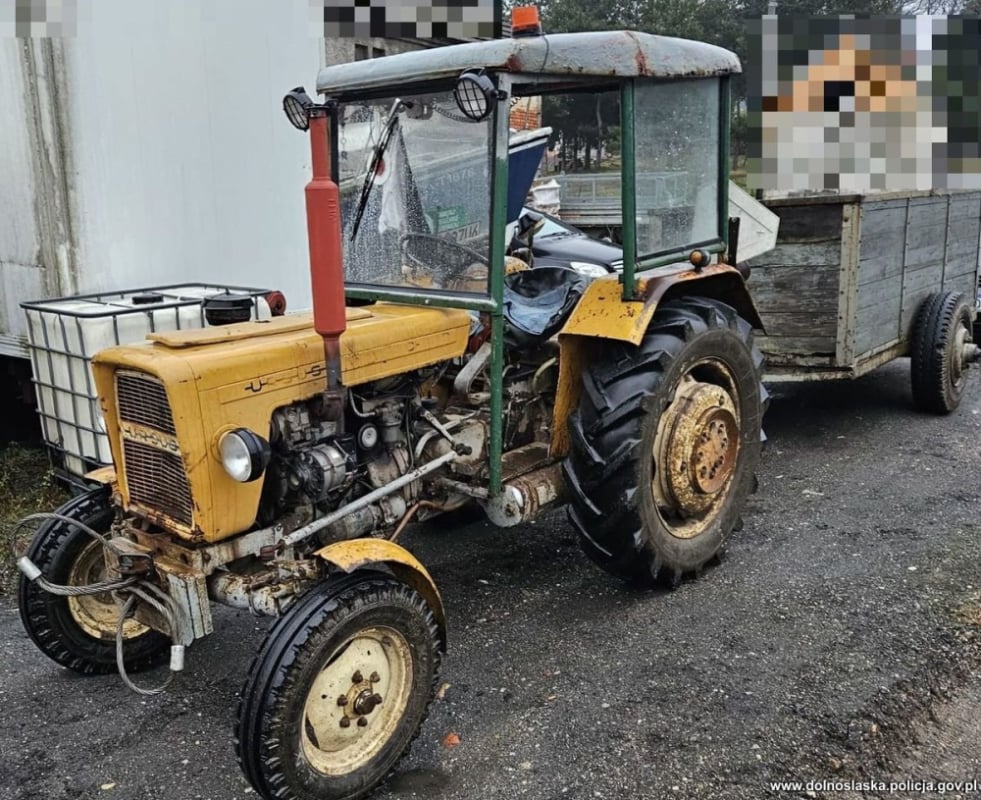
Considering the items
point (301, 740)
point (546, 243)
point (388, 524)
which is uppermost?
point (546, 243)

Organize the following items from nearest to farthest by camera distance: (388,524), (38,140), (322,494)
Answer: (322,494), (388,524), (38,140)

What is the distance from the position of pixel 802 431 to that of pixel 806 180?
1688mm

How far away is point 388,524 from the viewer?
3.34m

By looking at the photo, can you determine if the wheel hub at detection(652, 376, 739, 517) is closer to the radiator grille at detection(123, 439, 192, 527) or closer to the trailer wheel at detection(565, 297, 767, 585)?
the trailer wheel at detection(565, 297, 767, 585)

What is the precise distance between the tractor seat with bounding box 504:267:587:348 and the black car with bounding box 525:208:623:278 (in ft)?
4.25

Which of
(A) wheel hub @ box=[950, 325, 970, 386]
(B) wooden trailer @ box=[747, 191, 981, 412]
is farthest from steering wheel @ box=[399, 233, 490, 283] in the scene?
(A) wheel hub @ box=[950, 325, 970, 386]

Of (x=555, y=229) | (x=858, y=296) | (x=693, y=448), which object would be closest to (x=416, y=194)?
(x=693, y=448)

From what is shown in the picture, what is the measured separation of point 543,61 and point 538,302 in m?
1.16

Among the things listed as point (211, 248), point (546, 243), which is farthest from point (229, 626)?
point (546, 243)

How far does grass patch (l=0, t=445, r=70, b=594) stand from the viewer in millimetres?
4340

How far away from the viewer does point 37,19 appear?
4.74 meters

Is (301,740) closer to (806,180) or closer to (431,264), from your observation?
(431,264)

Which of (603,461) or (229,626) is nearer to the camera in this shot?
(603,461)

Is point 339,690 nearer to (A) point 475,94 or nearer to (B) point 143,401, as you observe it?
(B) point 143,401
